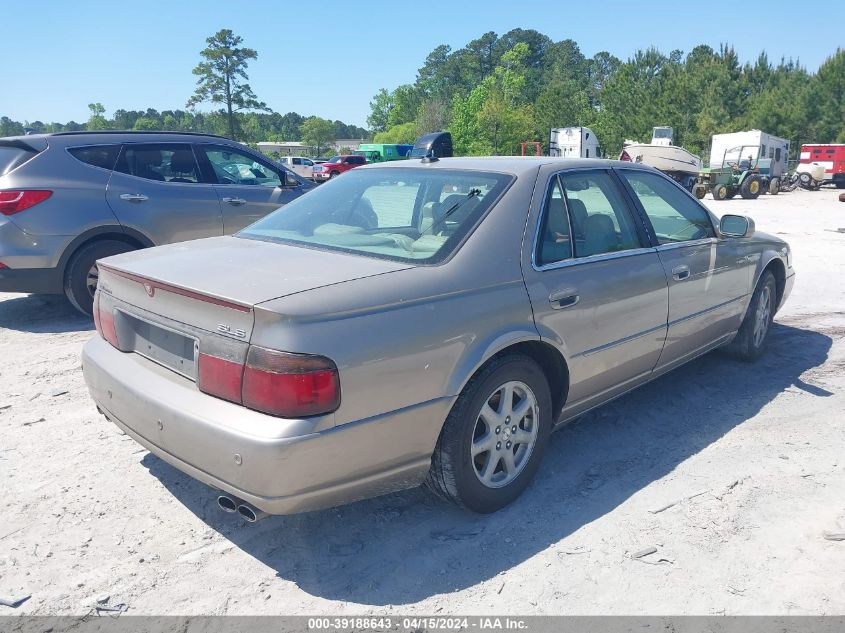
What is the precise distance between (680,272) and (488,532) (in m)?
2.08

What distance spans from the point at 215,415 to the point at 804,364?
15.7 feet

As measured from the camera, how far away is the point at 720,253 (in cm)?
454

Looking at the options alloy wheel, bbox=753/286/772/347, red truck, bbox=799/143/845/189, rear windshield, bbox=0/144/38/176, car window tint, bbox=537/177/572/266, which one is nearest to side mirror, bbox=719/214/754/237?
alloy wheel, bbox=753/286/772/347

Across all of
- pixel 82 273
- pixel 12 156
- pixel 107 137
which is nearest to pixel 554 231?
pixel 82 273

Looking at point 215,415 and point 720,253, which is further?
point 720,253

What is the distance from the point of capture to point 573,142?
37.5m

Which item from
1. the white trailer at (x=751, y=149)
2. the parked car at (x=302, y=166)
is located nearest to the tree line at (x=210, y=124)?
the parked car at (x=302, y=166)

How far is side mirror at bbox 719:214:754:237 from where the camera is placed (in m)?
4.54

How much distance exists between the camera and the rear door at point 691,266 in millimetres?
4074

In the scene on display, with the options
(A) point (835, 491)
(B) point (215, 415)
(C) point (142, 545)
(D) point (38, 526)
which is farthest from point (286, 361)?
(A) point (835, 491)

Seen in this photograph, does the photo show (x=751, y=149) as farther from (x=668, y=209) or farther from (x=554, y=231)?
(x=554, y=231)

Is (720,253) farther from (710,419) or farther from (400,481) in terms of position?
(400,481)

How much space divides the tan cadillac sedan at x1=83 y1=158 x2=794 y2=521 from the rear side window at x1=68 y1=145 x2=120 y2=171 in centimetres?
346

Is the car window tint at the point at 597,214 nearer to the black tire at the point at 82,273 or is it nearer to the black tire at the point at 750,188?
the black tire at the point at 82,273
